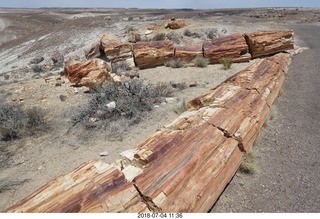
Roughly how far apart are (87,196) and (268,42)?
1072 centimetres

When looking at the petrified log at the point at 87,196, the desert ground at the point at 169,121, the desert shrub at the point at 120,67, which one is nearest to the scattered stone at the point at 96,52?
the desert shrub at the point at 120,67

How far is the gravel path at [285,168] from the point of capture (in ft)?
12.1

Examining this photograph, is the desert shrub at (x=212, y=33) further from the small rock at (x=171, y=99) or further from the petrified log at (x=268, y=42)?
the small rock at (x=171, y=99)

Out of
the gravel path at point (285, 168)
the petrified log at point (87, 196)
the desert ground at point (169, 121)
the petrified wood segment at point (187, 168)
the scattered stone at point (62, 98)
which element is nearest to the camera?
the petrified log at point (87, 196)

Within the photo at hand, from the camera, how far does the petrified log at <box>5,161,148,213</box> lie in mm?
2938

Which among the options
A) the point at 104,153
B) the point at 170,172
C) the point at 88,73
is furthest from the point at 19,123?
the point at 170,172

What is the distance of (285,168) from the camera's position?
4.40 m

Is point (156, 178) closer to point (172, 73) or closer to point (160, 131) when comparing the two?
point (160, 131)

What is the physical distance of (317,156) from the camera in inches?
182

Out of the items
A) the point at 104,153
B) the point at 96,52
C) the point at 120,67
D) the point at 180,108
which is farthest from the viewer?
the point at 96,52

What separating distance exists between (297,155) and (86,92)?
6309 mm

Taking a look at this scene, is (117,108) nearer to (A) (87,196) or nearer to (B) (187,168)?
(B) (187,168)

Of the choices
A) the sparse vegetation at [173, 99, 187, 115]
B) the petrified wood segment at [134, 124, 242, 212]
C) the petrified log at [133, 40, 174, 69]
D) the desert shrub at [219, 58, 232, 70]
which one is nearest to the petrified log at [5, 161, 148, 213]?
the petrified wood segment at [134, 124, 242, 212]

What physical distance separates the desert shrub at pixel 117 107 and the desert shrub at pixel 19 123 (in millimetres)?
822
